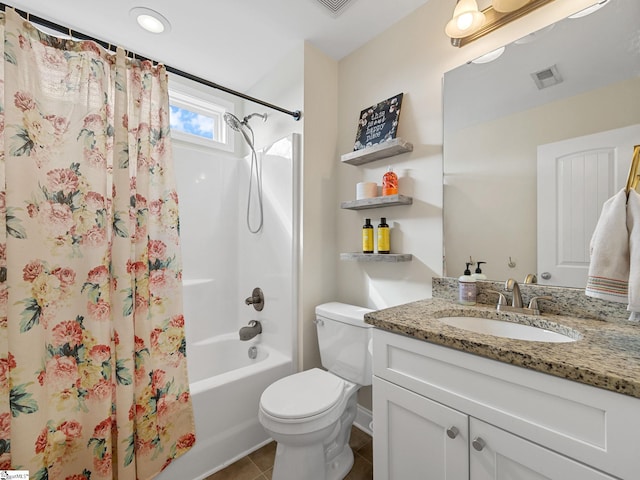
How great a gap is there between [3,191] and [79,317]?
52 cm

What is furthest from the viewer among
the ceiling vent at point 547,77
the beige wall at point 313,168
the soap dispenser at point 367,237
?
the beige wall at point 313,168

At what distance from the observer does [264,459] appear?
156 cm

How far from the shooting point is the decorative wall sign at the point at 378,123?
1.63 metres

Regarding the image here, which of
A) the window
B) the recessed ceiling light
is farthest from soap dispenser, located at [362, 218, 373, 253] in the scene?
the recessed ceiling light

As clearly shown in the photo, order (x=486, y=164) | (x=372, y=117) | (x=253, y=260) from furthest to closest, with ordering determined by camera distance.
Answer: (x=253, y=260)
(x=372, y=117)
(x=486, y=164)

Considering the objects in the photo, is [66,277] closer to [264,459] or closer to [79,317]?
[79,317]

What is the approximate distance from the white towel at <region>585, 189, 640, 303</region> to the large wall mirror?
9.9 inches

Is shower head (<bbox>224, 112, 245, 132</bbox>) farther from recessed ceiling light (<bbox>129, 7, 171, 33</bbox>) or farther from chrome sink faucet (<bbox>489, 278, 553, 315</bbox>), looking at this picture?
chrome sink faucet (<bbox>489, 278, 553, 315</bbox>)

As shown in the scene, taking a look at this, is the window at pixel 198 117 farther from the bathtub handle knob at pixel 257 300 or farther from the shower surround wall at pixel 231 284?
the bathtub handle knob at pixel 257 300

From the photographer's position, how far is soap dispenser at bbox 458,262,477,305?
1271 mm

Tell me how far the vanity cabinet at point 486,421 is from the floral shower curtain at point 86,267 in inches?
38.8

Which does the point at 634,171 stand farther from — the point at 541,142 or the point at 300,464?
the point at 300,464

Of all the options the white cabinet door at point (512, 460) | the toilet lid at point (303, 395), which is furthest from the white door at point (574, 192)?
the toilet lid at point (303, 395)

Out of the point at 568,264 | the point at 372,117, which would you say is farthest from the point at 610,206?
the point at 372,117
